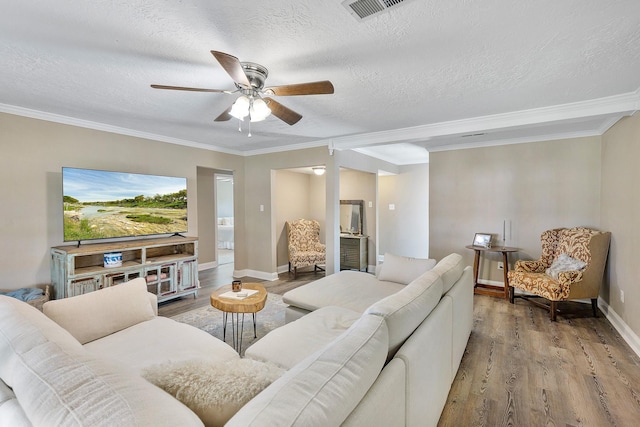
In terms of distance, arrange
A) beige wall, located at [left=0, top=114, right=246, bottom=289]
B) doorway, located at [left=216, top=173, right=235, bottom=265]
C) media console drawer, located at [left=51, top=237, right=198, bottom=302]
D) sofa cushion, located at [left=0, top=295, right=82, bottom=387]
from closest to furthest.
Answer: sofa cushion, located at [left=0, top=295, right=82, bottom=387] → beige wall, located at [left=0, top=114, right=246, bottom=289] → media console drawer, located at [left=51, top=237, right=198, bottom=302] → doorway, located at [left=216, top=173, right=235, bottom=265]

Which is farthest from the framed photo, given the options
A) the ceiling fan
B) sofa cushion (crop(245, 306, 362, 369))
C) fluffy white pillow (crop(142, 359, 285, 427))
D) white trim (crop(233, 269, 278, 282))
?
fluffy white pillow (crop(142, 359, 285, 427))

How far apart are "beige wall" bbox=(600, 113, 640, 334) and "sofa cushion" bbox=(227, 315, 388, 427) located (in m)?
3.21

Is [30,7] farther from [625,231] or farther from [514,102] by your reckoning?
[625,231]

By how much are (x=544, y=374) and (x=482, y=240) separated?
246cm

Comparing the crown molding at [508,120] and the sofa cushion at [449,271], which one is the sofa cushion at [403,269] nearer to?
the sofa cushion at [449,271]

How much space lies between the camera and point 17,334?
3.67 ft

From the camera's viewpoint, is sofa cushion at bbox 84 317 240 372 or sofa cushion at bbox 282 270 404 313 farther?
sofa cushion at bbox 282 270 404 313

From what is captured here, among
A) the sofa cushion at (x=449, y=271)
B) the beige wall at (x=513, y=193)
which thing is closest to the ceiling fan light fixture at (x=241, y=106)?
the sofa cushion at (x=449, y=271)

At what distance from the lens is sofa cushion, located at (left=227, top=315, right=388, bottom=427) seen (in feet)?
2.42

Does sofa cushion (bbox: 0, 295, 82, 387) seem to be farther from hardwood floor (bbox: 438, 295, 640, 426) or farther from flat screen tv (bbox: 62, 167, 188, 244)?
flat screen tv (bbox: 62, 167, 188, 244)

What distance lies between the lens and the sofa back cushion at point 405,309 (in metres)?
1.38

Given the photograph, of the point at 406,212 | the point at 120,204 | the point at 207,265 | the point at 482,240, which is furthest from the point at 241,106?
the point at 406,212

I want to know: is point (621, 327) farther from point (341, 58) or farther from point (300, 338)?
point (341, 58)

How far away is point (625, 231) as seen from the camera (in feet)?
10.2
